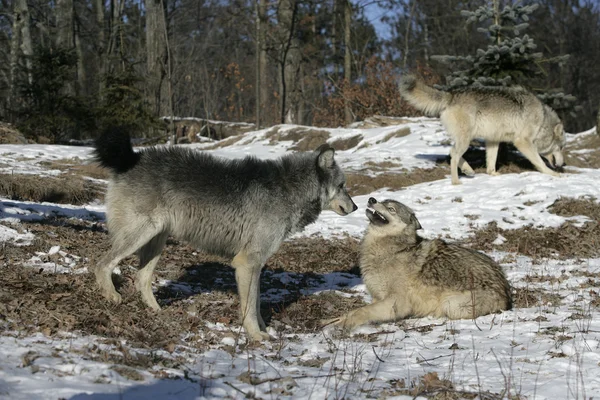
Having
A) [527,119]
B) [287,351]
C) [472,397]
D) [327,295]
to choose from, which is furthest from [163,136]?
[472,397]

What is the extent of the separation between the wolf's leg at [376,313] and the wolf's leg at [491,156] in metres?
9.34

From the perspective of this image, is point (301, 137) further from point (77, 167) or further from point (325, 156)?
point (325, 156)

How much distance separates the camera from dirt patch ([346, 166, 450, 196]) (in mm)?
14297

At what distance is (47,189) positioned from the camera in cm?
1131

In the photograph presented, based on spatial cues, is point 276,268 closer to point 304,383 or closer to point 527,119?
point 304,383

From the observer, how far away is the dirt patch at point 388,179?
14297 mm

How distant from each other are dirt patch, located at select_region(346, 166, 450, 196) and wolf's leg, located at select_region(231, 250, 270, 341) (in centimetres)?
827

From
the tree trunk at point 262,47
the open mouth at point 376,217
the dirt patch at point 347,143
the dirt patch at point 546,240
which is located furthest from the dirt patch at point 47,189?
the tree trunk at point 262,47

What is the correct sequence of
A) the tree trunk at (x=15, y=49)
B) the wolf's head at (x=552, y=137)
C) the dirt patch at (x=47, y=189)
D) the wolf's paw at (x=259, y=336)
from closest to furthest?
the wolf's paw at (x=259, y=336) → the dirt patch at (x=47, y=189) → the wolf's head at (x=552, y=137) → the tree trunk at (x=15, y=49)

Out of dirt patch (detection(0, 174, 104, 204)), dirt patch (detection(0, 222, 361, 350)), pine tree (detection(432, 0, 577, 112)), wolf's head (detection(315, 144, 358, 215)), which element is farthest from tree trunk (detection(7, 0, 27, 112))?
wolf's head (detection(315, 144, 358, 215))

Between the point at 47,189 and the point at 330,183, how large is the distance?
7.08 metres

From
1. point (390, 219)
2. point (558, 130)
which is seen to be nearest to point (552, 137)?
point (558, 130)

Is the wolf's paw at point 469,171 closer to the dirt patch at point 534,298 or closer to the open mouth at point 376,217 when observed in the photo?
the dirt patch at point 534,298

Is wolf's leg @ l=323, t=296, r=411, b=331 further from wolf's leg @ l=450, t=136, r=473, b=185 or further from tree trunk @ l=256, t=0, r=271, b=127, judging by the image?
tree trunk @ l=256, t=0, r=271, b=127
